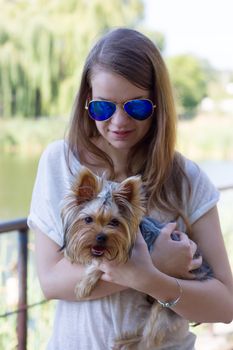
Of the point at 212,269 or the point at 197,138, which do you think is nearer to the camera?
the point at 212,269

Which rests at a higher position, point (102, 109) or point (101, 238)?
point (102, 109)

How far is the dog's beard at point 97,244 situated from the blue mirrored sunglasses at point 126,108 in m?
0.28

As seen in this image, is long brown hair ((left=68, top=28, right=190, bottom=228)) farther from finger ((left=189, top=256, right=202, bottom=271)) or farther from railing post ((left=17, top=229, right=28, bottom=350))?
railing post ((left=17, top=229, right=28, bottom=350))

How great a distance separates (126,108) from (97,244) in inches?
13.1

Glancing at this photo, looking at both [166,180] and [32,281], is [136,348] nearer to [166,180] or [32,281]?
[166,180]

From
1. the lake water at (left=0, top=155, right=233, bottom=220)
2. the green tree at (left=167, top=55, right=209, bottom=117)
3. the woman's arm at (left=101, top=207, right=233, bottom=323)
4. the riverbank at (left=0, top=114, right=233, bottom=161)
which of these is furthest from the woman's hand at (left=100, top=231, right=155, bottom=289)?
the green tree at (left=167, top=55, right=209, bottom=117)

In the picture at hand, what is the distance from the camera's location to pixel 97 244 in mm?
1114

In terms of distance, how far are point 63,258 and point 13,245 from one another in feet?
2.13

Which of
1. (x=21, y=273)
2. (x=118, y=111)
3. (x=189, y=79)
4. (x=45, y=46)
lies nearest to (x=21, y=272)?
(x=21, y=273)

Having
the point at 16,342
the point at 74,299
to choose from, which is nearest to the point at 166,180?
the point at 74,299

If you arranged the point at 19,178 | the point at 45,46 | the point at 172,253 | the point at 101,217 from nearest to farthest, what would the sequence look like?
the point at 101,217 → the point at 172,253 → the point at 19,178 → the point at 45,46

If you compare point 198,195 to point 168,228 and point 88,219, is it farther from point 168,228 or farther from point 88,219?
point 88,219

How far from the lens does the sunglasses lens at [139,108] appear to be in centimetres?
121

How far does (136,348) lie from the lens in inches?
46.9
